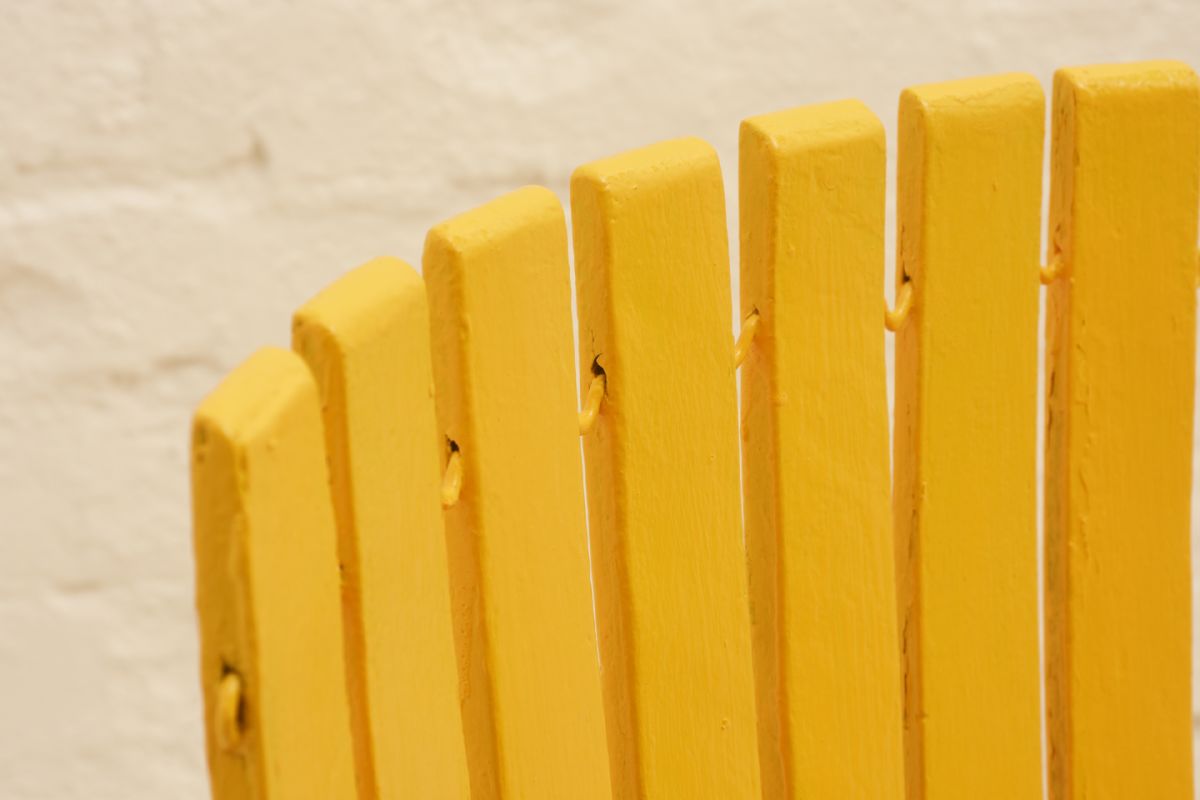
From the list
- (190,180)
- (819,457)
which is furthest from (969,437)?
(190,180)

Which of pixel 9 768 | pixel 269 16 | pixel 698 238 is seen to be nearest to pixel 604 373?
pixel 698 238

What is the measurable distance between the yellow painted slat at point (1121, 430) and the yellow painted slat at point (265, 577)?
34 cm

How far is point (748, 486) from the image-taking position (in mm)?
541

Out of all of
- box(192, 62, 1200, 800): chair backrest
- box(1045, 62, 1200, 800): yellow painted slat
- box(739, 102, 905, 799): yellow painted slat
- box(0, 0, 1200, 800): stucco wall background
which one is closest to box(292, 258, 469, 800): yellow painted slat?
box(192, 62, 1200, 800): chair backrest

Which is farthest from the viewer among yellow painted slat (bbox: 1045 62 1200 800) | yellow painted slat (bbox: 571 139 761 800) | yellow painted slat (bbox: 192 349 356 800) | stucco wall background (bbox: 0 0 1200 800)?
stucco wall background (bbox: 0 0 1200 800)

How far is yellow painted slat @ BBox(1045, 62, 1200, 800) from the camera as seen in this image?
1.95ft

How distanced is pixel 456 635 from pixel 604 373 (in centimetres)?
9

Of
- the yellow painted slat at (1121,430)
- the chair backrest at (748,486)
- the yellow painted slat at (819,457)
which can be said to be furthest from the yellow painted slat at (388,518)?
the yellow painted slat at (1121,430)

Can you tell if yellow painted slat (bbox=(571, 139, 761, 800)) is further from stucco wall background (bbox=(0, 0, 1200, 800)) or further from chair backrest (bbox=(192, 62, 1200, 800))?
stucco wall background (bbox=(0, 0, 1200, 800))

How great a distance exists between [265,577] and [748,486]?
0.76ft

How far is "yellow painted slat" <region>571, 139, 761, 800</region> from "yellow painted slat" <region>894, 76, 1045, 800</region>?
0.09 meters

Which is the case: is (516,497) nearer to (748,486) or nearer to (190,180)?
(748,486)

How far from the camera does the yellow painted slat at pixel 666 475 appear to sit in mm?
473

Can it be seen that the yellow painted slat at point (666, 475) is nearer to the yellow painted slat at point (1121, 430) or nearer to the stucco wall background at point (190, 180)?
the yellow painted slat at point (1121, 430)
